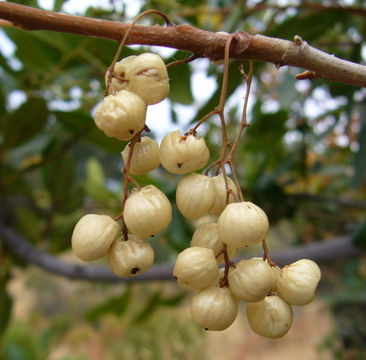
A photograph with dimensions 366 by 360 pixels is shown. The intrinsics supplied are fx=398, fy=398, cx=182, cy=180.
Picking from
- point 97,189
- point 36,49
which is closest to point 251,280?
point 36,49

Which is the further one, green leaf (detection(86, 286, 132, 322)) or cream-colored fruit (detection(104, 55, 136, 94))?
green leaf (detection(86, 286, 132, 322))

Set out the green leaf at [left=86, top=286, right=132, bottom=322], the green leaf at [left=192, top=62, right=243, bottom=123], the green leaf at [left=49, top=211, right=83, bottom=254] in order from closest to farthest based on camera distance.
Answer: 1. the green leaf at [left=192, top=62, right=243, bottom=123]
2. the green leaf at [left=49, top=211, right=83, bottom=254]
3. the green leaf at [left=86, top=286, right=132, bottom=322]

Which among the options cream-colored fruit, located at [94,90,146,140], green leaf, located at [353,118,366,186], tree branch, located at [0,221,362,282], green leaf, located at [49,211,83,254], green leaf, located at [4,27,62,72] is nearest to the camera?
cream-colored fruit, located at [94,90,146,140]

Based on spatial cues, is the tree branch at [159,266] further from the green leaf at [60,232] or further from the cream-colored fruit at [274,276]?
the cream-colored fruit at [274,276]

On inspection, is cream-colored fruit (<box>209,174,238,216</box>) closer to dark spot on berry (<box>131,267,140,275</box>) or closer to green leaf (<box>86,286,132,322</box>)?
dark spot on berry (<box>131,267,140,275</box>)

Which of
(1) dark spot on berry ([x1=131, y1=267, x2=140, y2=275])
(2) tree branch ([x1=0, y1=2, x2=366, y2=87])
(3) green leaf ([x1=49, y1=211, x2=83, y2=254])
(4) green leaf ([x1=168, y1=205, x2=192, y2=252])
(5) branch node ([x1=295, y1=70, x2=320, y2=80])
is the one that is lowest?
(3) green leaf ([x1=49, y1=211, x2=83, y2=254])

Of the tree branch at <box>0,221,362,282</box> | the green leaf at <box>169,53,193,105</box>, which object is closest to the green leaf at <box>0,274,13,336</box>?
the tree branch at <box>0,221,362,282</box>

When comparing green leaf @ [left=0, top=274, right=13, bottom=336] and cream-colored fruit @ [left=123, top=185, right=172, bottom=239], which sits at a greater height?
cream-colored fruit @ [left=123, top=185, right=172, bottom=239]

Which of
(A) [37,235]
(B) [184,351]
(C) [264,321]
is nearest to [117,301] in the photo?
(A) [37,235]
